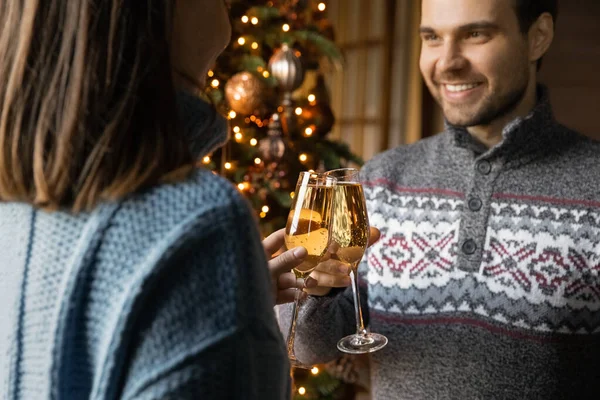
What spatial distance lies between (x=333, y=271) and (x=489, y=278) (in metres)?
0.44

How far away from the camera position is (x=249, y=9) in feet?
9.27

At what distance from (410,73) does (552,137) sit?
2428 millimetres

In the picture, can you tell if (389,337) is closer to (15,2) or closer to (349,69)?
(15,2)

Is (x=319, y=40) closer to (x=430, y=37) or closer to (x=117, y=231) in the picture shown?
(x=430, y=37)

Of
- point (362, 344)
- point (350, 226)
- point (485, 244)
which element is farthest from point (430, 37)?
point (362, 344)

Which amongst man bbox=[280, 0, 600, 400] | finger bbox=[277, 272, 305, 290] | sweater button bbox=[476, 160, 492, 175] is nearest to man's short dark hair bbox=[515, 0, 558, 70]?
man bbox=[280, 0, 600, 400]

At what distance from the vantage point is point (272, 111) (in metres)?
2.88

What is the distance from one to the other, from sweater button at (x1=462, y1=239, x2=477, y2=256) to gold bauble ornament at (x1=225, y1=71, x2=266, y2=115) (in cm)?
130

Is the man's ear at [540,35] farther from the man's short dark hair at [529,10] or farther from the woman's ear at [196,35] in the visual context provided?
the woman's ear at [196,35]

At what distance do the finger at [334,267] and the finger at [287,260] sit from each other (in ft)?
0.77

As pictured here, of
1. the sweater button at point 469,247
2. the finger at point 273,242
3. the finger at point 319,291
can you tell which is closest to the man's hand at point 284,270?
the finger at point 273,242

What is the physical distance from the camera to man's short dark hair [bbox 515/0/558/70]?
62.6 inches

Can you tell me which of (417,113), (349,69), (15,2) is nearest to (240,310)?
(15,2)

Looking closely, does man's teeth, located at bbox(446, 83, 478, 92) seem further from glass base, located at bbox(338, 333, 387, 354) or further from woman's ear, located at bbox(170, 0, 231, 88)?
woman's ear, located at bbox(170, 0, 231, 88)
